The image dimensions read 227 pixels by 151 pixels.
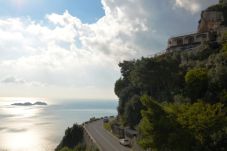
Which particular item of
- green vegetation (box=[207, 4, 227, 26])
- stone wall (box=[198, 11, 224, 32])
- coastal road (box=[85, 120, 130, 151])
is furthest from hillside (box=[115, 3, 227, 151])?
coastal road (box=[85, 120, 130, 151])

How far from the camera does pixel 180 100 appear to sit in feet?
163

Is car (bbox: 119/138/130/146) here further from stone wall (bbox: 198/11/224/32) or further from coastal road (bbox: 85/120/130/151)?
stone wall (bbox: 198/11/224/32)

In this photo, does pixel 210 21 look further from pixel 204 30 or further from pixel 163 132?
pixel 163 132

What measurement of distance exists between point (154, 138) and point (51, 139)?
303 ft

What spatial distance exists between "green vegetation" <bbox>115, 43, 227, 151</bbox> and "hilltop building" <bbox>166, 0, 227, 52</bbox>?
9644 millimetres

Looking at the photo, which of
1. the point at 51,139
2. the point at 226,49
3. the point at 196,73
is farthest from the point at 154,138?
the point at 51,139

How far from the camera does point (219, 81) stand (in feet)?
150

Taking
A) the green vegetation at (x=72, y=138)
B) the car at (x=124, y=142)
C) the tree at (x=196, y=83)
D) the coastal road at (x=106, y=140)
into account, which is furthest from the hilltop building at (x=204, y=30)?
the green vegetation at (x=72, y=138)

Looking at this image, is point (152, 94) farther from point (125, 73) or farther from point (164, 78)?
point (125, 73)

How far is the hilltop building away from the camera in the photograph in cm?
6962

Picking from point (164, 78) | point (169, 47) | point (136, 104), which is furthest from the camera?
point (169, 47)

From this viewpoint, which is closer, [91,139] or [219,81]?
[219,81]

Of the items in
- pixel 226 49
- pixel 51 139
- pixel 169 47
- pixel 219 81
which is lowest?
pixel 51 139

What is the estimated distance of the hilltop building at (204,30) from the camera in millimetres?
69625
